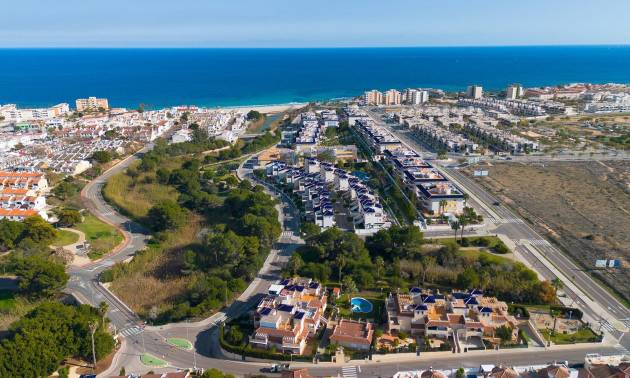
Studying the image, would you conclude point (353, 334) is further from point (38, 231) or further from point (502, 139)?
point (502, 139)

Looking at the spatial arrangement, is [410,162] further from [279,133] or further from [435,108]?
[435,108]

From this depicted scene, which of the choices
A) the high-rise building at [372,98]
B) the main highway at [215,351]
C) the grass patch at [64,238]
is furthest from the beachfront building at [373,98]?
the main highway at [215,351]

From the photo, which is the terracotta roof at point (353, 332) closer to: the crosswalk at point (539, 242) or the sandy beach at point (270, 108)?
the crosswalk at point (539, 242)

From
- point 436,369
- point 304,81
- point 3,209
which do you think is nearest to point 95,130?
point 3,209

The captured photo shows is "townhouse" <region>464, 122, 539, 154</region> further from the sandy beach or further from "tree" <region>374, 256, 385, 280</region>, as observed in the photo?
the sandy beach

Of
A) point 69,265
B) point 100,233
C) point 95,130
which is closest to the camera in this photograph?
point 69,265

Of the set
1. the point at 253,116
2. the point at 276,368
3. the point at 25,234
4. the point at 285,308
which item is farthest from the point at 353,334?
the point at 253,116
